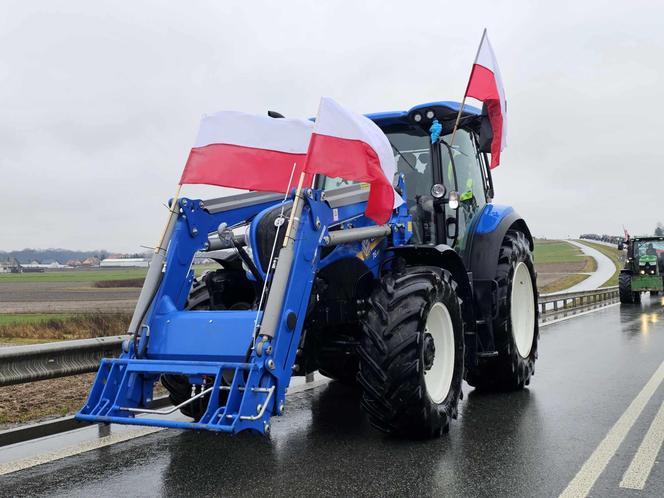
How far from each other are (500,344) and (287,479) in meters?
3.16

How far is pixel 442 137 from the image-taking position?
252 inches

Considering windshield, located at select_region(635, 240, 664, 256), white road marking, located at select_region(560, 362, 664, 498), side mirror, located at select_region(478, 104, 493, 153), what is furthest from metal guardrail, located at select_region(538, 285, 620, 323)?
side mirror, located at select_region(478, 104, 493, 153)

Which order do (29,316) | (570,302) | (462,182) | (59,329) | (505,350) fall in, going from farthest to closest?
(29,316), (570,302), (59,329), (462,182), (505,350)

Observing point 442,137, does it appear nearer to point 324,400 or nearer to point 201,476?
point 324,400

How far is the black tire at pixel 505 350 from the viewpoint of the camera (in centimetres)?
655

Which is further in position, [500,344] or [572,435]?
[500,344]

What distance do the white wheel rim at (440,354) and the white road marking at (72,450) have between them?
7.39ft

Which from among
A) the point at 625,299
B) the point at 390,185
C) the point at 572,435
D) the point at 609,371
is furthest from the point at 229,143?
the point at 625,299

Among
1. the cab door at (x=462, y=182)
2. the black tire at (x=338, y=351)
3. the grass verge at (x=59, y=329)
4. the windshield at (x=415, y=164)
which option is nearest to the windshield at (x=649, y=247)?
the grass verge at (x=59, y=329)

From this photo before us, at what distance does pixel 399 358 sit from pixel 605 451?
5.23 ft

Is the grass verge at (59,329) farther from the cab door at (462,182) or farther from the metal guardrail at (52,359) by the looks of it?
the cab door at (462,182)

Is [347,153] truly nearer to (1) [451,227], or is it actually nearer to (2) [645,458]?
(1) [451,227]

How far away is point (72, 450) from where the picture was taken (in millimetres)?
4715

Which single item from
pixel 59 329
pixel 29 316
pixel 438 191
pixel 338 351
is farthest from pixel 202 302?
pixel 29 316
